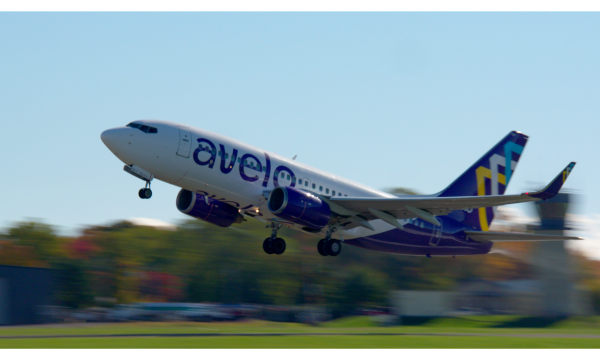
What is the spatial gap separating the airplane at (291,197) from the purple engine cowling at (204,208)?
0.05m

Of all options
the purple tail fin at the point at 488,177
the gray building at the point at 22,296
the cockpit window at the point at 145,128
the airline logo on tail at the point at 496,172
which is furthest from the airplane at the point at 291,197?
the gray building at the point at 22,296

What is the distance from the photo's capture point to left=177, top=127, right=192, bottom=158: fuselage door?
2695 centimetres

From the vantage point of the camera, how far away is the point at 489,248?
37312 millimetres

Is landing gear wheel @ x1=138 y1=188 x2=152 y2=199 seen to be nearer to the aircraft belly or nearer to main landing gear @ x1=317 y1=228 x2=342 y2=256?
main landing gear @ x1=317 y1=228 x2=342 y2=256

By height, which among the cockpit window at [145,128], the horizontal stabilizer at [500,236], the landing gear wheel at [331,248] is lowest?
the landing gear wheel at [331,248]

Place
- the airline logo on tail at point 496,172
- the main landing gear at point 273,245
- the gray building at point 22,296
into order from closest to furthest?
the main landing gear at point 273,245 < the airline logo on tail at point 496,172 < the gray building at point 22,296

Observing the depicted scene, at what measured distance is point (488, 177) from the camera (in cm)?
3888

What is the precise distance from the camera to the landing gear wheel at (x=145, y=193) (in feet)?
88.2

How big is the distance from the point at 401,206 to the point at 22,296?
1353 inches

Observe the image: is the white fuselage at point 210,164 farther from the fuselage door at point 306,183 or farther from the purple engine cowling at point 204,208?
the purple engine cowling at point 204,208

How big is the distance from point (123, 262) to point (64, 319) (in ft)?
58.3

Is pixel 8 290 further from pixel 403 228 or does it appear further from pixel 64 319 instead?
pixel 403 228

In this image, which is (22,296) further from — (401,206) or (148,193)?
(401,206)

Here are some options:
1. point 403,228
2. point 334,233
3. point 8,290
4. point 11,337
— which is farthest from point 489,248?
point 8,290
